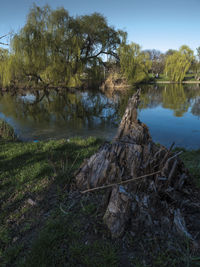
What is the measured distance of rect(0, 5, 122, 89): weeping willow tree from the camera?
2383 centimetres

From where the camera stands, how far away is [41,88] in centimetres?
3030

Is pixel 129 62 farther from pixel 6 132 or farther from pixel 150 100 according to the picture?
pixel 6 132

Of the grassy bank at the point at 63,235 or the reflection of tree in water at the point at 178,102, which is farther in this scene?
the reflection of tree in water at the point at 178,102

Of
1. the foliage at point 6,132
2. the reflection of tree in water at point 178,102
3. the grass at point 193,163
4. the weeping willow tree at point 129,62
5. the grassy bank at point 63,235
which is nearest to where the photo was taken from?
the grassy bank at point 63,235

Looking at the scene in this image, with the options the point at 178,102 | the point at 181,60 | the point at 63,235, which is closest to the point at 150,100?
the point at 178,102

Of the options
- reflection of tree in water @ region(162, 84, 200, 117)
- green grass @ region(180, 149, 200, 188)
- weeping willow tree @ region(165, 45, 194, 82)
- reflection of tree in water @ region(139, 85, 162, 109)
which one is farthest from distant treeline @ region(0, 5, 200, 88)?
green grass @ region(180, 149, 200, 188)

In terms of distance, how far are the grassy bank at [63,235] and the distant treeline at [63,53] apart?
2442cm

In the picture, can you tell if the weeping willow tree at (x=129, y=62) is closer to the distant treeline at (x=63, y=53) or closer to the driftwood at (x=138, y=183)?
the distant treeline at (x=63, y=53)

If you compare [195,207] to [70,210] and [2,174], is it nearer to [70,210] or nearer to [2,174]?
[70,210]

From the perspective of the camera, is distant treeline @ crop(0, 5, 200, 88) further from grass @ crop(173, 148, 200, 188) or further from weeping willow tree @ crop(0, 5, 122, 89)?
grass @ crop(173, 148, 200, 188)

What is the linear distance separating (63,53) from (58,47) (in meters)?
1.10

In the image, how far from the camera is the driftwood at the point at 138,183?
2.39m

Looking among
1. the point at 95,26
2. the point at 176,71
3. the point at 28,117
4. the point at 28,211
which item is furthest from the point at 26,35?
the point at 176,71

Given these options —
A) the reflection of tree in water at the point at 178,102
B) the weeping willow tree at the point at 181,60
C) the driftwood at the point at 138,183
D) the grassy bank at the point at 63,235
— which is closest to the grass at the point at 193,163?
the driftwood at the point at 138,183
